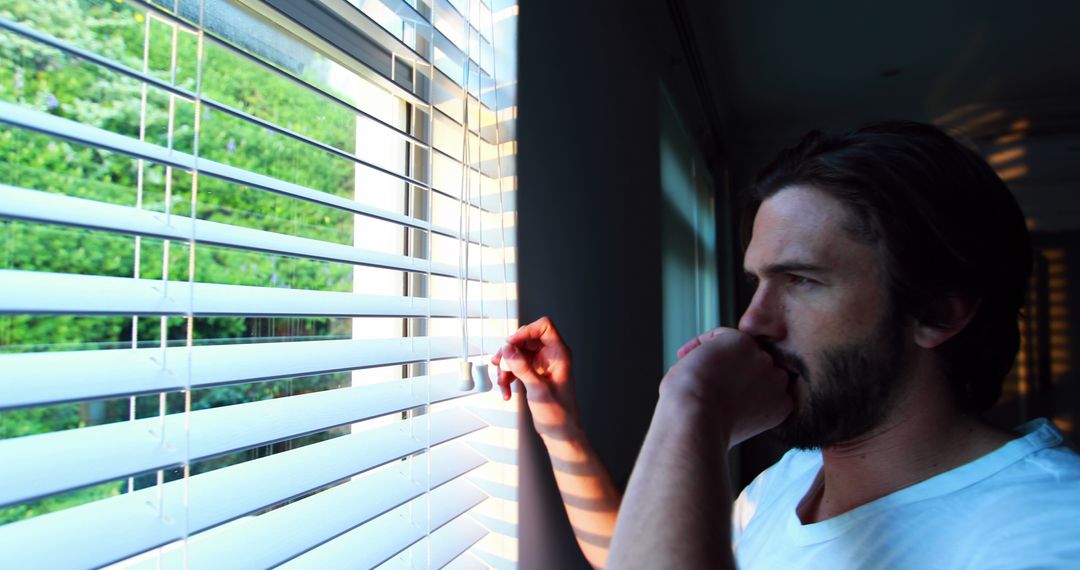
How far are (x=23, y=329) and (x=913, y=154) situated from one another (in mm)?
1141

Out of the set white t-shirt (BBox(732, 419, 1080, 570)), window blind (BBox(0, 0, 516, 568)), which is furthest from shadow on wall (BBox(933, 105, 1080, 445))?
window blind (BBox(0, 0, 516, 568))

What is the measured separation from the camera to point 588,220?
121 cm

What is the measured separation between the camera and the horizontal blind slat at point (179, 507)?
38 cm

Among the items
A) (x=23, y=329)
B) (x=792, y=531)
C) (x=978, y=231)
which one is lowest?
(x=792, y=531)

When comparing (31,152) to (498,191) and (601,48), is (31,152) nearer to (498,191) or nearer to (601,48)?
(498,191)

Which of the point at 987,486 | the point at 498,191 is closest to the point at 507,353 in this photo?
the point at 498,191

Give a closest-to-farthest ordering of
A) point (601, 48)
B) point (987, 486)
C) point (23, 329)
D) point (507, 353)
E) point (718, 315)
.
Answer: point (23, 329) < point (987, 486) < point (507, 353) < point (601, 48) < point (718, 315)

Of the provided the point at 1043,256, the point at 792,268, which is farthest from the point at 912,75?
the point at 792,268

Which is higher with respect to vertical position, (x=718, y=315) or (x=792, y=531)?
(x=718, y=315)

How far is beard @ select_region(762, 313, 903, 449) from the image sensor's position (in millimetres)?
833

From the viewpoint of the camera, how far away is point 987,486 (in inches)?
27.9

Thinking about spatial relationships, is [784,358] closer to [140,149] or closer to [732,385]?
[732,385]

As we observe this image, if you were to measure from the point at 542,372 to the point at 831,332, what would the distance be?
0.45 metres

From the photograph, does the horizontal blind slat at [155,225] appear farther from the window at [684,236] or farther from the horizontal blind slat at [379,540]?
the window at [684,236]
